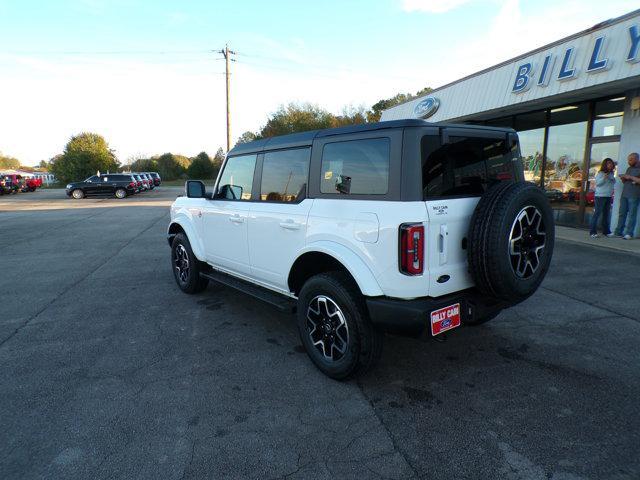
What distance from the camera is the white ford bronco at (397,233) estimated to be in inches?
102

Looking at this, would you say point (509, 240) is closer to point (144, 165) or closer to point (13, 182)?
point (13, 182)

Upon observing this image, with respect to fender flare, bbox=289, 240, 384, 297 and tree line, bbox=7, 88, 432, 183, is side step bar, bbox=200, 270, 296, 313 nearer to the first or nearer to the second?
fender flare, bbox=289, 240, 384, 297

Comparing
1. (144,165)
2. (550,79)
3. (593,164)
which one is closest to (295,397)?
(550,79)

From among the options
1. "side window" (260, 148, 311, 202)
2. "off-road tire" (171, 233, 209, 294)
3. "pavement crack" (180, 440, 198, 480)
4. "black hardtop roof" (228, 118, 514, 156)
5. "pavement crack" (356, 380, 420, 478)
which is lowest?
"pavement crack" (180, 440, 198, 480)

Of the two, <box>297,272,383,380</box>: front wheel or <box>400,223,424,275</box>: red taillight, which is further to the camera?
<box>297,272,383,380</box>: front wheel

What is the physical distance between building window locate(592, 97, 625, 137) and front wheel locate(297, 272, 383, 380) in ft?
32.3

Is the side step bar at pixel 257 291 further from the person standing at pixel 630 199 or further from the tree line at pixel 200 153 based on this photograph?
the tree line at pixel 200 153

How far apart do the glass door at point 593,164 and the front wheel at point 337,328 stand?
962 cm

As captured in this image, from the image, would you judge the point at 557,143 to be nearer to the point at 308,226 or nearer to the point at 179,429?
the point at 308,226

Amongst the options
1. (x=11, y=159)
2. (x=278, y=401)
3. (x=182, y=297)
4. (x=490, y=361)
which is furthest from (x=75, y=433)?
(x=11, y=159)

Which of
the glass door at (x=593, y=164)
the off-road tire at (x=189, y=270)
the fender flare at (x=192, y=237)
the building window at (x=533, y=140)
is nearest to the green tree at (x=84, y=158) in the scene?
the building window at (x=533, y=140)

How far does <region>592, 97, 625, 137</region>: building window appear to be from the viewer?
9.23 meters

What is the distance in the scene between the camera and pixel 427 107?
45.7 feet

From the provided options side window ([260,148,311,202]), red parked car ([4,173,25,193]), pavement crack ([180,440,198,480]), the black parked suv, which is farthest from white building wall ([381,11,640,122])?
red parked car ([4,173,25,193])
